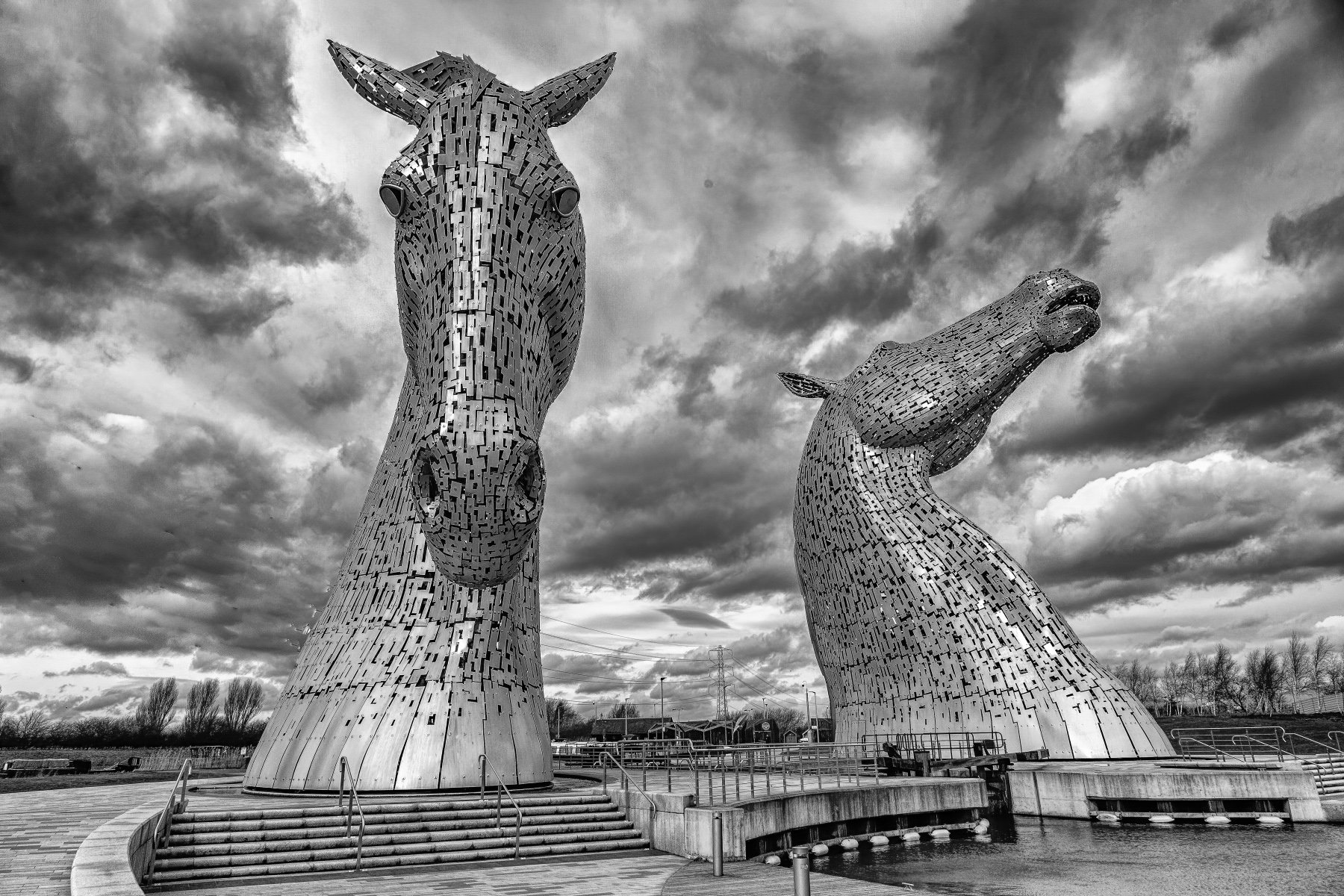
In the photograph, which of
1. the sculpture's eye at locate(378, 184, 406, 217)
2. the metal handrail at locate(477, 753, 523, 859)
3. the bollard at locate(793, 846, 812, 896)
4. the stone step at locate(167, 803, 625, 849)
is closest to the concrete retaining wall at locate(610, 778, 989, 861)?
the stone step at locate(167, 803, 625, 849)

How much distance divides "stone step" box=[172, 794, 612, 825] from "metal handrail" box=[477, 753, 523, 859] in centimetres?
10

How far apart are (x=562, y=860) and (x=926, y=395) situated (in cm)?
1466

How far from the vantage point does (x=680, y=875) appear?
7898 mm

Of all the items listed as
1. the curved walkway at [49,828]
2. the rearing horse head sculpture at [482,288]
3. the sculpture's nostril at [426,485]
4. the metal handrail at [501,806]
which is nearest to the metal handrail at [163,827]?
the curved walkway at [49,828]

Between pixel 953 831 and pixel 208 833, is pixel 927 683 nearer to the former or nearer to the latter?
pixel 953 831

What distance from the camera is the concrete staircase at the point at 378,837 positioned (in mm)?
8422

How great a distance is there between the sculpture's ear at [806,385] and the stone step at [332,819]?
51.8 ft

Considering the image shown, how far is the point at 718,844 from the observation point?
26.5ft

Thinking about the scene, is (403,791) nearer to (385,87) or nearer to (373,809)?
(373,809)

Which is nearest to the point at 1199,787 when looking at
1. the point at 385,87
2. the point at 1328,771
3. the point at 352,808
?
the point at 1328,771

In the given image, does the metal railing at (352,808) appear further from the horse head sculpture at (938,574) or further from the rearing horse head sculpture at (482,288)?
the horse head sculpture at (938,574)

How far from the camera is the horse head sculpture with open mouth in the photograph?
810cm

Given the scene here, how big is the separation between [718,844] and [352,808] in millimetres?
4019

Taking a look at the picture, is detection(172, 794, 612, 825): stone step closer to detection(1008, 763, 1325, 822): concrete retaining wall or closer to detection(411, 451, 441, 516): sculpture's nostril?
detection(411, 451, 441, 516): sculpture's nostril
